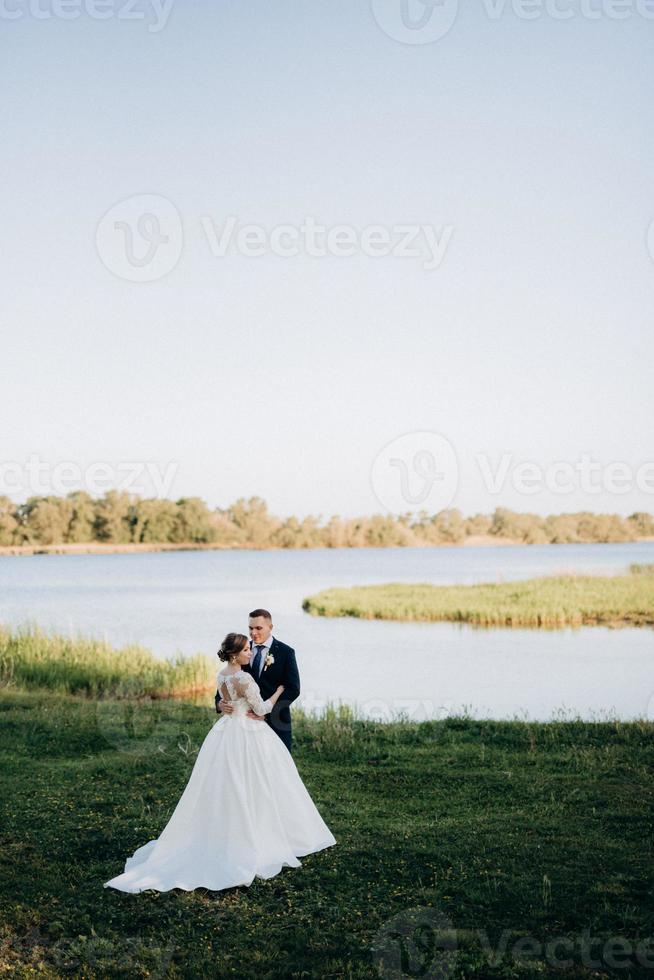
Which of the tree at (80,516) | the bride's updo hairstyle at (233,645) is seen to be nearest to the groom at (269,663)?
the bride's updo hairstyle at (233,645)

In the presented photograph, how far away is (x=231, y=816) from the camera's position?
303 inches

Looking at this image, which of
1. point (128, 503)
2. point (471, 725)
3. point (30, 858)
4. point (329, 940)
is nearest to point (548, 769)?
point (471, 725)

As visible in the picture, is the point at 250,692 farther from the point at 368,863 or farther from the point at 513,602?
the point at 513,602

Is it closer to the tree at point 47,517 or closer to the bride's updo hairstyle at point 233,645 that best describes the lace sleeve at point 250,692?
the bride's updo hairstyle at point 233,645

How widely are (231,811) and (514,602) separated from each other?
133ft

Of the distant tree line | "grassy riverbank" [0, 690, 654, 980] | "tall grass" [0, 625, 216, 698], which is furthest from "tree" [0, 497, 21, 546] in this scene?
"grassy riverbank" [0, 690, 654, 980]

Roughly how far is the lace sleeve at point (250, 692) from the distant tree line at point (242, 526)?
10327 cm

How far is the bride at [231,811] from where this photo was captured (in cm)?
756

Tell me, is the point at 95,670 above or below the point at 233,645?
below

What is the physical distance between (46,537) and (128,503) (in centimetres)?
1340

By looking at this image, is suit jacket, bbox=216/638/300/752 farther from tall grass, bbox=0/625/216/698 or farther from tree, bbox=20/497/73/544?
tree, bbox=20/497/73/544

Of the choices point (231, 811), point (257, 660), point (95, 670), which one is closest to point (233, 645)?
point (257, 660)

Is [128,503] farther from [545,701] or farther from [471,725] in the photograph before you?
[471,725]

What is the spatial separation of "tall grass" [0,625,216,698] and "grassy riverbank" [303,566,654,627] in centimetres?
2366
